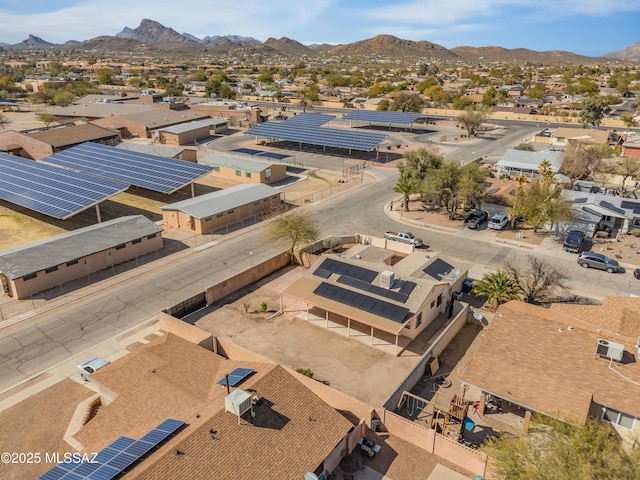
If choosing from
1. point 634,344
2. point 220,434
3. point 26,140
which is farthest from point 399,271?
point 26,140

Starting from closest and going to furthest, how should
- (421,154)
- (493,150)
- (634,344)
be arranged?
(634,344) → (421,154) → (493,150)

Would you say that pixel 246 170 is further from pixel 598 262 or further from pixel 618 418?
pixel 618 418

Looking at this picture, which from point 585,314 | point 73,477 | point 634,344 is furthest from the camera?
point 585,314

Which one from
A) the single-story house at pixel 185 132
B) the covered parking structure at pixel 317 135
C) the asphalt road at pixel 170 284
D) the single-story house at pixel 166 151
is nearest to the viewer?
the asphalt road at pixel 170 284

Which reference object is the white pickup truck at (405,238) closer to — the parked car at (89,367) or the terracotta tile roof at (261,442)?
the terracotta tile roof at (261,442)

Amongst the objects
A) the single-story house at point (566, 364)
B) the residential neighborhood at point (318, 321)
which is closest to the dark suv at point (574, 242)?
the residential neighborhood at point (318, 321)

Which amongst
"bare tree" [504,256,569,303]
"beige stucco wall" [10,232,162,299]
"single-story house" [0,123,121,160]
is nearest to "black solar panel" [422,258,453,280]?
"bare tree" [504,256,569,303]

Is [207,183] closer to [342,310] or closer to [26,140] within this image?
[26,140]
